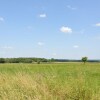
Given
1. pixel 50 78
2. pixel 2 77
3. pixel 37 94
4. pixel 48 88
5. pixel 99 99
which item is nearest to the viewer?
pixel 99 99

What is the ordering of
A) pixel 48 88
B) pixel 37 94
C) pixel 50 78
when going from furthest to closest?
pixel 50 78 → pixel 48 88 → pixel 37 94

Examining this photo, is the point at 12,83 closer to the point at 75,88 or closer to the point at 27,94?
the point at 27,94

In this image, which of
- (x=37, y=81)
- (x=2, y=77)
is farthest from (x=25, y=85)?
(x=2, y=77)

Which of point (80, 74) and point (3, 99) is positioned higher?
point (80, 74)

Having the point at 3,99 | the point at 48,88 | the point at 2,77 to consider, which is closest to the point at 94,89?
the point at 48,88

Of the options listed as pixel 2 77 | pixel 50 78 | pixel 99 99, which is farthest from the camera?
pixel 2 77

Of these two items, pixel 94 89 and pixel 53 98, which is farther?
pixel 94 89

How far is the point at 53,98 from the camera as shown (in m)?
7.91

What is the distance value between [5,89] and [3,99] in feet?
3.73

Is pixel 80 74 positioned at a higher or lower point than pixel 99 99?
higher

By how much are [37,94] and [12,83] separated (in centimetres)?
185

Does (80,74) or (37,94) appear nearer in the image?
(37,94)

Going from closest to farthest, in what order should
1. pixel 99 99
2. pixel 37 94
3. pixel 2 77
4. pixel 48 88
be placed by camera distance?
pixel 99 99 → pixel 37 94 → pixel 48 88 → pixel 2 77

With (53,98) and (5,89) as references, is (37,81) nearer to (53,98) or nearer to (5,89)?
(5,89)
